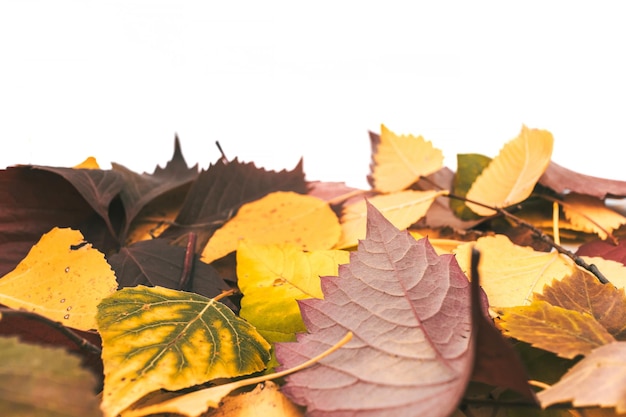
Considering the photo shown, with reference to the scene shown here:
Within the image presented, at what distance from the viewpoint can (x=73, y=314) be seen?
0.22m

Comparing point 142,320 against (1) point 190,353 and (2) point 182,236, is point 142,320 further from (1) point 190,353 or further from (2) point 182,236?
(2) point 182,236

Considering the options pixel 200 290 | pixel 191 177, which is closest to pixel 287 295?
pixel 200 290

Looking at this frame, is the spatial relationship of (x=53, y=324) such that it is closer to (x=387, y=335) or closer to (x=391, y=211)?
(x=387, y=335)

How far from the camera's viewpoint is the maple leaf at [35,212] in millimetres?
281

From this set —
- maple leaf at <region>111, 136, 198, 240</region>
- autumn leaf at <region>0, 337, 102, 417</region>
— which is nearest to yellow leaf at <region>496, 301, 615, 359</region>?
autumn leaf at <region>0, 337, 102, 417</region>

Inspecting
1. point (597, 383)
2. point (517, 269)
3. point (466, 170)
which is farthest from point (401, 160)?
point (597, 383)

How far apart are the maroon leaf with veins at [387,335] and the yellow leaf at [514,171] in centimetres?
17

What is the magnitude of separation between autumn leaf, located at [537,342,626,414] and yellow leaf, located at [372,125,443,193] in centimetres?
24

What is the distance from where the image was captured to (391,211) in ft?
1.16

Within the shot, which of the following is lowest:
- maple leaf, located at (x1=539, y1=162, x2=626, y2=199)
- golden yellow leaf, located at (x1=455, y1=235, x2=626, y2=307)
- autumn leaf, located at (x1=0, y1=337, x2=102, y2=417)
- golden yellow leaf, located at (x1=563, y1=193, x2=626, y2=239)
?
golden yellow leaf, located at (x1=563, y1=193, x2=626, y2=239)

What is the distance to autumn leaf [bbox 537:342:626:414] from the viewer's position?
0.44 ft

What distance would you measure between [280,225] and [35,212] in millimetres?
121

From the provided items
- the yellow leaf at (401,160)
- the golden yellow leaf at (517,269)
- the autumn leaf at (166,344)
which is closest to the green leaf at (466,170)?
the yellow leaf at (401,160)

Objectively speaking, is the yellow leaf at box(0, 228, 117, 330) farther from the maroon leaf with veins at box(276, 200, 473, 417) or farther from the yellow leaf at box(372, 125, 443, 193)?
the yellow leaf at box(372, 125, 443, 193)
